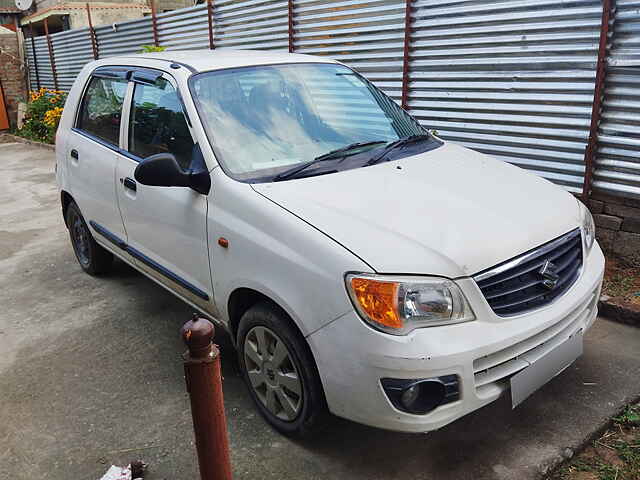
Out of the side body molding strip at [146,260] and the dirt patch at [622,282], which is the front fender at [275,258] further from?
the dirt patch at [622,282]

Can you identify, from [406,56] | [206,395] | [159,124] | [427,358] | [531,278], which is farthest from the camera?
[406,56]

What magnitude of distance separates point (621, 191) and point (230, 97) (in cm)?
309

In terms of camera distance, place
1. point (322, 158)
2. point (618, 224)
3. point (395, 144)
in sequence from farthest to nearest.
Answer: point (618, 224), point (395, 144), point (322, 158)

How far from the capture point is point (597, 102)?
4445 millimetres

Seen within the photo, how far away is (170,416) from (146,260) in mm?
1053

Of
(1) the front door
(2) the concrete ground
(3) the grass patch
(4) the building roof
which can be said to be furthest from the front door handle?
(4) the building roof

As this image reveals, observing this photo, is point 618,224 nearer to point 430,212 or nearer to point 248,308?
point 430,212

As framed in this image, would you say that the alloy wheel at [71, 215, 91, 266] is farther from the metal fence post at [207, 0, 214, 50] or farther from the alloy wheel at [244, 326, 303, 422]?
the metal fence post at [207, 0, 214, 50]

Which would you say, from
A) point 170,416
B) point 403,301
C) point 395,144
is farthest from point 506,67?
point 170,416

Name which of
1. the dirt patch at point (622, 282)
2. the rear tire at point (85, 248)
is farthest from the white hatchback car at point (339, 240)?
the dirt patch at point (622, 282)

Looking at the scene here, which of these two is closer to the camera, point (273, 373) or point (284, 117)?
point (273, 373)

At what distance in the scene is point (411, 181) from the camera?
2861 millimetres

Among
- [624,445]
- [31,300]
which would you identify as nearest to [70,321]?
[31,300]

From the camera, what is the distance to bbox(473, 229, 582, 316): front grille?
234 centimetres
